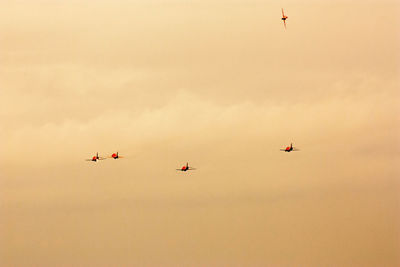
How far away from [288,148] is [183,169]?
82.5m

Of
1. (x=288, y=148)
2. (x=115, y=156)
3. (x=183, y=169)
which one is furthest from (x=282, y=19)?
(x=115, y=156)

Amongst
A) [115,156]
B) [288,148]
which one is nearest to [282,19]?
[288,148]

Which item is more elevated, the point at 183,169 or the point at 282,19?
the point at 282,19

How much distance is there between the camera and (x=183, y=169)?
189 m

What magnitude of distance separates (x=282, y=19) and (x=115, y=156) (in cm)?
15754

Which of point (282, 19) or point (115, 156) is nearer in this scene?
point (282, 19)

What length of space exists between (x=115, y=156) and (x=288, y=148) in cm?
13542

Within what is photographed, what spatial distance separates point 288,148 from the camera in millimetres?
183750

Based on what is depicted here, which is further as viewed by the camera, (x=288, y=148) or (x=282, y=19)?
(x=288, y=148)

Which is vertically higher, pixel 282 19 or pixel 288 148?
pixel 282 19

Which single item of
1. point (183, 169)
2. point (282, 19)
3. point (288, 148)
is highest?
point (282, 19)

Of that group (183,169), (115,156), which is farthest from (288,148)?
(115,156)

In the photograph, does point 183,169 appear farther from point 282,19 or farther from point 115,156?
point 282,19

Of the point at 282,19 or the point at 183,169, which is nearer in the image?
the point at 282,19
